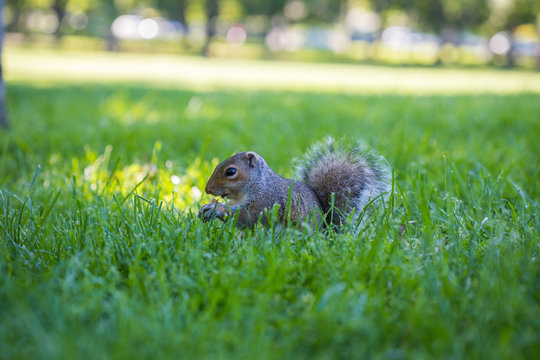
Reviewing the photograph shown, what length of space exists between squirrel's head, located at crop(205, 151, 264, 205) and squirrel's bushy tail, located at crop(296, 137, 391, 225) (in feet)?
0.95

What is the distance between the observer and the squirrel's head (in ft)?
6.72

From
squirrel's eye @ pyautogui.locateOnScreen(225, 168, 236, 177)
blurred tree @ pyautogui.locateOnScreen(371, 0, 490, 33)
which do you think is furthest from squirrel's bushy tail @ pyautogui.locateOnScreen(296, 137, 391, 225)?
blurred tree @ pyautogui.locateOnScreen(371, 0, 490, 33)

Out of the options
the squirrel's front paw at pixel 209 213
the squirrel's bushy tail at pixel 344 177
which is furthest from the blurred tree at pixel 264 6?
the squirrel's front paw at pixel 209 213

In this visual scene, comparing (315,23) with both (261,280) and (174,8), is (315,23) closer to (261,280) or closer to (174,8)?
(174,8)

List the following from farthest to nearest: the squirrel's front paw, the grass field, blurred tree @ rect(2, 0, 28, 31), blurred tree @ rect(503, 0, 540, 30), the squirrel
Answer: blurred tree @ rect(2, 0, 28, 31) → blurred tree @ rect(503, 0, 540, 30) → the squirrel → the squirrel's front paw → the grass field

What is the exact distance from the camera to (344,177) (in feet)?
6.79

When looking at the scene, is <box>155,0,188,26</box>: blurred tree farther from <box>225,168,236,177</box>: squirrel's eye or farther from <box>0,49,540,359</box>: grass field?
<box>225,168,236,177</box>: squirrel's eye

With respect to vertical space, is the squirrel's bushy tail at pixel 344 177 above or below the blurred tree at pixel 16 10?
below

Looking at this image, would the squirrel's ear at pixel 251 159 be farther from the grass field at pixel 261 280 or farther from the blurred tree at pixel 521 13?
the blurred tree at pixel 521 13

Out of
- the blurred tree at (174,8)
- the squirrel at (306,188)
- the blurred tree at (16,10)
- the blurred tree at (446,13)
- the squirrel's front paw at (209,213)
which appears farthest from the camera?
the blurred tree at (174,8)

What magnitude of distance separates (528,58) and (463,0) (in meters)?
8.27

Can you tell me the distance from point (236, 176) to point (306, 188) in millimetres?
326

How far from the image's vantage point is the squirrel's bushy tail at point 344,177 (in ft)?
6.72

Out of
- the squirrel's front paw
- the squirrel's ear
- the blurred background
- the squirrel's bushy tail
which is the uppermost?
the blurred background
